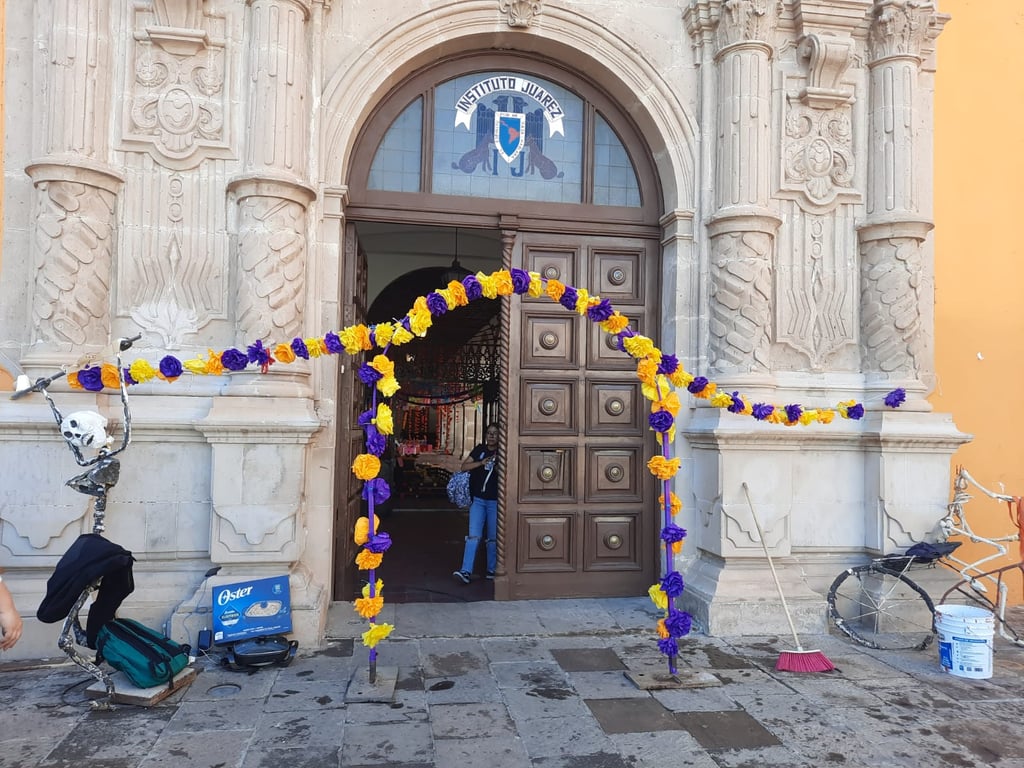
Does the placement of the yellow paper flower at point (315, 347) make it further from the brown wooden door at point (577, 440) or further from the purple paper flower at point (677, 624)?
the purple paper flower at point (677, 624)

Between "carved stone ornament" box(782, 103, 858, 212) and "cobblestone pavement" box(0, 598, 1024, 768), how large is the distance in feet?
11.7

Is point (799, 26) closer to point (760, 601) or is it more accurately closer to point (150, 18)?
point (760, 601)

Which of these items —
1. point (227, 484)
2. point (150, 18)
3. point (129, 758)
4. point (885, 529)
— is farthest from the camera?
point (885, 529)

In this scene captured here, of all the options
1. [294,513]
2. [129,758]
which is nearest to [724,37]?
[294,513]

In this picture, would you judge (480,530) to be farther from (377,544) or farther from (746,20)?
(746,20)

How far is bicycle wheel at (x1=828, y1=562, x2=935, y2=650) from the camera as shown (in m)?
5.41

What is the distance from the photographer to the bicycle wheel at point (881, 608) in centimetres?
541

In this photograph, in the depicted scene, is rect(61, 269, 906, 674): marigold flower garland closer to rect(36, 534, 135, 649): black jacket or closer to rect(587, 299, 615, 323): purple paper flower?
rect(587, 299, 615, 323): purple paper flower

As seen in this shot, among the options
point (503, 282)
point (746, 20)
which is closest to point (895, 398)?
point (746, 20)

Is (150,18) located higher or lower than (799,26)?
lower

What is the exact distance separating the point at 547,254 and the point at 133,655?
4219 mm

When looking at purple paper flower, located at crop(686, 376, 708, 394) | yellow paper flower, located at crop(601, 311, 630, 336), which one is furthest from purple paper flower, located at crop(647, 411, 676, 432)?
yellow paper flower, located at crop(601, 311, 630, 336)

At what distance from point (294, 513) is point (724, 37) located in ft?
16.3

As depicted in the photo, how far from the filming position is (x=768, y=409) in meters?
5.18
